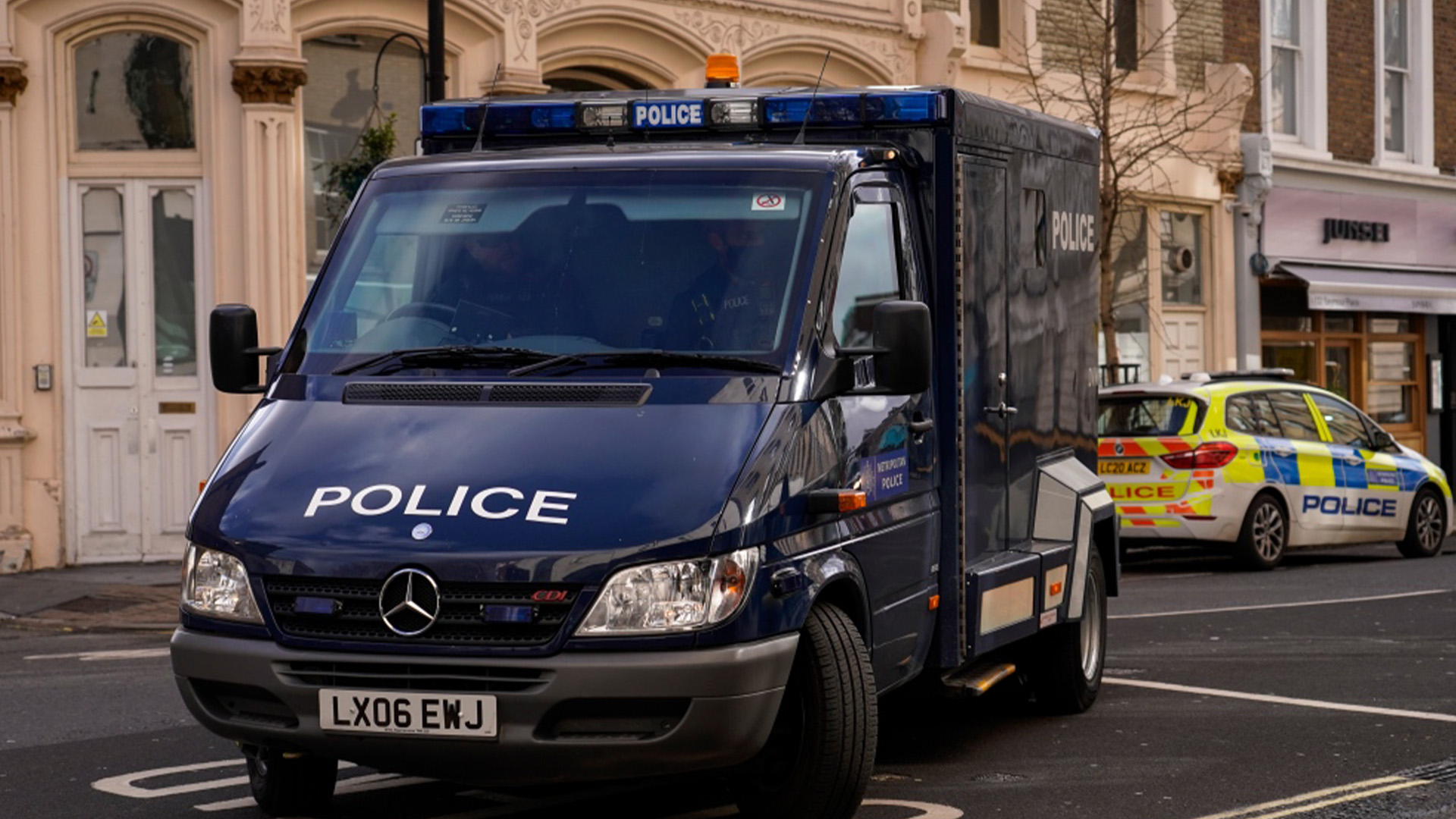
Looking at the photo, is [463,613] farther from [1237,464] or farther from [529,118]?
[1237,464]

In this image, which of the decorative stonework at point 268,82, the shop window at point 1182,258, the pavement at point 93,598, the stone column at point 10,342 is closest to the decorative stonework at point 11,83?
the stone column at point 10,342

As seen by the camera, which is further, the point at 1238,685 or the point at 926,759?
the point at 1238,685

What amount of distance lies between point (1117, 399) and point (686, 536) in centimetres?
1226


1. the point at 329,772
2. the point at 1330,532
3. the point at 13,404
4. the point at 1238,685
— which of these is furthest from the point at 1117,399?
the point at 329,772

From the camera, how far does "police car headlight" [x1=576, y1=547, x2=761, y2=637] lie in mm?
5793

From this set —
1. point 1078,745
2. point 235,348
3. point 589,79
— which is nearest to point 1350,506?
point 589,79

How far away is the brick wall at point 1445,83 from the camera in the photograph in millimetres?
31906

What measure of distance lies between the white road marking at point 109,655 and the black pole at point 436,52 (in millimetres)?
4412

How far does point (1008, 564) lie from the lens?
8227 millimetres

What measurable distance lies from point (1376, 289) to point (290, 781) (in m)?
24.8

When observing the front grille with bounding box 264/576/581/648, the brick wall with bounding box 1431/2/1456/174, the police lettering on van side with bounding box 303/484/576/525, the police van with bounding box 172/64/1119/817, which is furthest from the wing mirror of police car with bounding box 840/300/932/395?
the brick wall with bounding box 1431/2/1456/174

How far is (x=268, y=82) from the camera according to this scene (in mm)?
17938

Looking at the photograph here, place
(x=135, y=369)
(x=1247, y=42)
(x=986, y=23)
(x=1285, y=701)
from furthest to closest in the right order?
(x=1247, y=42) → (x=986, y=23) → (x=135, y=369) → (x=1285, y=701)

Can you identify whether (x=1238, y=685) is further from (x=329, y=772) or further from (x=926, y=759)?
(x=329, y=772)
